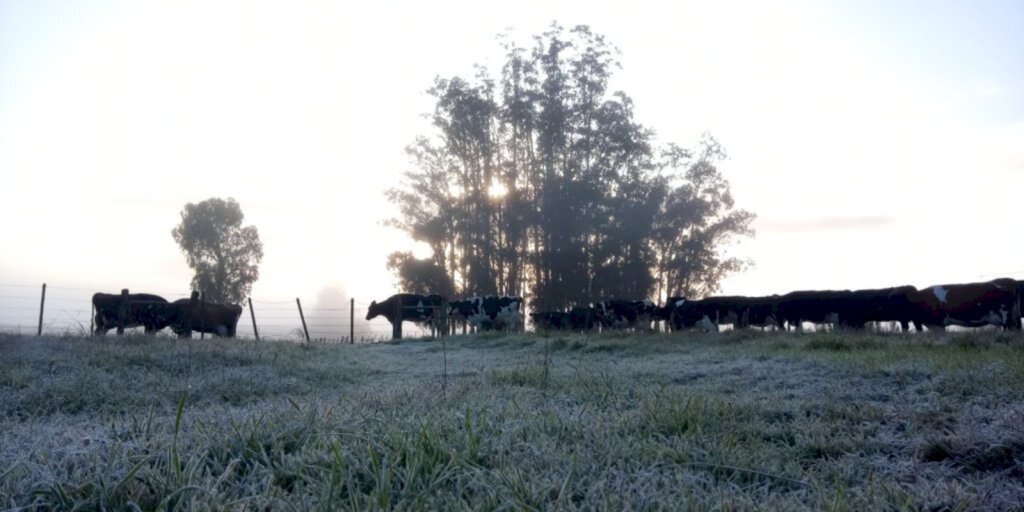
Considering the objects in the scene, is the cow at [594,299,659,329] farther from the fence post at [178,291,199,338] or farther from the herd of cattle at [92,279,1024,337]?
the fence post at [178,291,199,338]

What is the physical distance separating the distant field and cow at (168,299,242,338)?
45.1 feet

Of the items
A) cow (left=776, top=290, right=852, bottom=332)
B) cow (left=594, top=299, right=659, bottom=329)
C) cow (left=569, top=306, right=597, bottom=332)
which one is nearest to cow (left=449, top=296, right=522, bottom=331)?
cow (left=569, top=306, right=597, bottom=332)

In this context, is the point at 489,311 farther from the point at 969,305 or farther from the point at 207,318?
the point at 969,305

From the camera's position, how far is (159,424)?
417 cm

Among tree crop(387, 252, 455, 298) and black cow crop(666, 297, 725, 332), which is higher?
tree crop(387, 252, 455, 298)

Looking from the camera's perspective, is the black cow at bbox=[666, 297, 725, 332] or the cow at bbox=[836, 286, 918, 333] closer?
the cow at bbox=[836, 286, 918, 333]

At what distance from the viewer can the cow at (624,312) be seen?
25375mm

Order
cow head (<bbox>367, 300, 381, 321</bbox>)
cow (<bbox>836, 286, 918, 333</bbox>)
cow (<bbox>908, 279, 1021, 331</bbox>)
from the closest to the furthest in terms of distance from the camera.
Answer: cow (<bbox>908, 279, 1021, 331</bbox>) < cow (<bbox>836, 286, 918, 333</bbox>) < cow head (<bbox>367, 300, 381, 321</bbox>)

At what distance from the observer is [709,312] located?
2292 cm

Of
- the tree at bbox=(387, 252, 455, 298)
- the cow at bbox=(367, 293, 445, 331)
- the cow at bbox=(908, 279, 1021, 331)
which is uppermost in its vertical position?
the tree at bbox=(387, 252, 455, 298)

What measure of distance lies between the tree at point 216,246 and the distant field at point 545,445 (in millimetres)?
37117

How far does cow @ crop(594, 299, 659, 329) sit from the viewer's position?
25375mm

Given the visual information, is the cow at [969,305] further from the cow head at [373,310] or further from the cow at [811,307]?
the cow head at [373,310]

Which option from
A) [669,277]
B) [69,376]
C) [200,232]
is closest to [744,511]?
[69,376]
